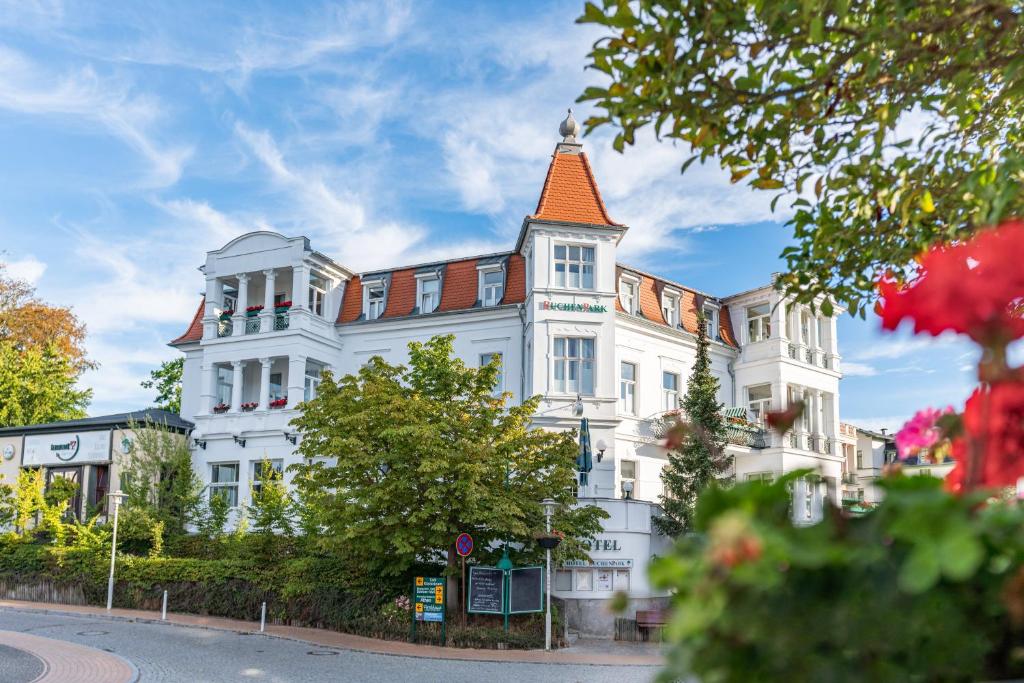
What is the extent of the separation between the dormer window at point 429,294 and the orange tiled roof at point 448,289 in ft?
0.76

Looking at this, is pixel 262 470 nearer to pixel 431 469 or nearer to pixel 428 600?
pixel 428 600

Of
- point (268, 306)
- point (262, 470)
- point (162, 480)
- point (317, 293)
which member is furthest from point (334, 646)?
point (317, 293)

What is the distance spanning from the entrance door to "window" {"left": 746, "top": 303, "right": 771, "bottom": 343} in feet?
83.8

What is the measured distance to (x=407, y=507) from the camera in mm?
21672

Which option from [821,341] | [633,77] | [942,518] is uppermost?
[821,341]

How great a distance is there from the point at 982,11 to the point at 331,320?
30.2 m

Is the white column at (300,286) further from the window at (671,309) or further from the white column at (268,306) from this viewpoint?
the window at (671,309)

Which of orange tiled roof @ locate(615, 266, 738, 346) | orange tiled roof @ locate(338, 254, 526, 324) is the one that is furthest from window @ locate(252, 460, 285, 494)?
orange tiled roof @ locate(615, 266, 738, 346)

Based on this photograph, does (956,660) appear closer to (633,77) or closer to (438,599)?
(633,77)

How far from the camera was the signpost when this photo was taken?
2108 cm

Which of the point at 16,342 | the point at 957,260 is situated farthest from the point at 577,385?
the point at 16,342

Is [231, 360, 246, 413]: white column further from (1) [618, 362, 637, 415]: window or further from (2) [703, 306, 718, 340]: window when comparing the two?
(2) [703, 306, 718, 340]: window

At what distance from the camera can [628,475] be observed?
3022 cm

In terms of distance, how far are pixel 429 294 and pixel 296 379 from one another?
5843 millimetres
